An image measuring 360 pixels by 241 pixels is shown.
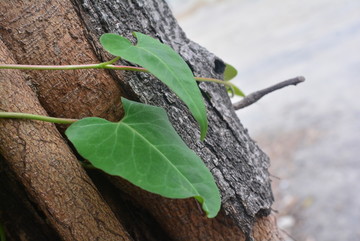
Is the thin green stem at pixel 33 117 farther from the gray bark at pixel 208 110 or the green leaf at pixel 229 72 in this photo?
the green leaf at pixel 229 72

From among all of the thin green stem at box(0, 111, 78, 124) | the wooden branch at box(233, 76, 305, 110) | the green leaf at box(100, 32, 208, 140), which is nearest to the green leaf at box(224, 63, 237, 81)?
the wooden branch at box(233, 76, 305, 110)

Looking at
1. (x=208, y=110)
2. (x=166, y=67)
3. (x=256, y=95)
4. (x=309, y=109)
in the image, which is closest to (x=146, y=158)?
(x=166, y=67)

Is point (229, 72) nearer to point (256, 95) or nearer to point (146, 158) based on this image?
point (256, 95)

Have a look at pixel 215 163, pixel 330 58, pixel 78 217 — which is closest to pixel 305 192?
pixel 330 58

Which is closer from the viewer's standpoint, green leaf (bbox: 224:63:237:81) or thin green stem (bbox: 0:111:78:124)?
thin green stem (bbox: 0:111:78:124)

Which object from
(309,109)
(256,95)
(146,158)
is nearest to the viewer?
(146,158)

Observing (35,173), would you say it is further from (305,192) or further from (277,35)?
(277,35)

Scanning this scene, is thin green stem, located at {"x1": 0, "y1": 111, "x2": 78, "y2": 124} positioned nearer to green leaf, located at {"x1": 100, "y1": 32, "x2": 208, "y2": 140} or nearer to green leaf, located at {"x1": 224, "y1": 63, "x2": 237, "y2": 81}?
green leaf, located at {"x1": 100, "y1": 32, "x2": 208, "y2": 140}
